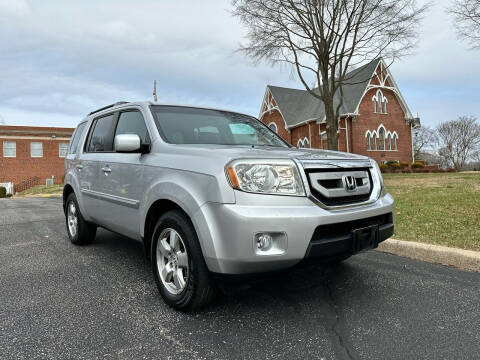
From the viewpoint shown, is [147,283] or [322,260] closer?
[322,260]

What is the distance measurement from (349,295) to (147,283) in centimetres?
194

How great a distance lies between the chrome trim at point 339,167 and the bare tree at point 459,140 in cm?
5900

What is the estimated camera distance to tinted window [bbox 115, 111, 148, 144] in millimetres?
3616

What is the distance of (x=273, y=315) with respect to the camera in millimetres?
2736

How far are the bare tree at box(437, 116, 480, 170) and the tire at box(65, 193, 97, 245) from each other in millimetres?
59335

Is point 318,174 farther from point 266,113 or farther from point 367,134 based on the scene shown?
point 266,113

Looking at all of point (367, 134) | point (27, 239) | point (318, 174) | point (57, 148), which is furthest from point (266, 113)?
point (318, 174)

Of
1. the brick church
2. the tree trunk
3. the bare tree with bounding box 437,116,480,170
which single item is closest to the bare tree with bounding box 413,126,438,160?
the bare tree with bounding box 437,116,480,170

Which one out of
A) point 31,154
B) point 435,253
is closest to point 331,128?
point 435,253

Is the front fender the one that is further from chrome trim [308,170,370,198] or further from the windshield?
chrome trim [308,170,370,198]

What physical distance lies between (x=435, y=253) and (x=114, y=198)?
12.1 ft

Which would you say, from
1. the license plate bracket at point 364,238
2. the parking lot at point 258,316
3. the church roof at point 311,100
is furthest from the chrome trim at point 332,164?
the church roof at point 311,100

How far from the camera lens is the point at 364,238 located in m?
2.78

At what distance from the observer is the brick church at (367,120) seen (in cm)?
2803
